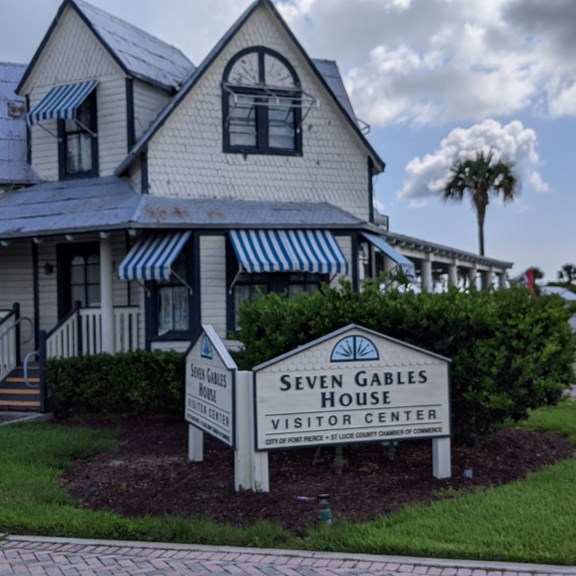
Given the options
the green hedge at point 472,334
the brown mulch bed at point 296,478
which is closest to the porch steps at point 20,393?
the brown mulch bed at point 296,478

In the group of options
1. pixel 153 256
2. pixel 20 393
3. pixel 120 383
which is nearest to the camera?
pixel 120 383

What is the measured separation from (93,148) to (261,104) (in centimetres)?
350

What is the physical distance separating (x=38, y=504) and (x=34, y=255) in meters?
9.05

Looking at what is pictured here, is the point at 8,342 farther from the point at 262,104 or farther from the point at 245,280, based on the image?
the point at 262,104

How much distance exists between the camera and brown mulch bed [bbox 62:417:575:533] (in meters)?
6.43

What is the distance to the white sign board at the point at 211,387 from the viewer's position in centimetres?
708

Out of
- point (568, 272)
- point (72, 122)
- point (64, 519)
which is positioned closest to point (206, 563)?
point (64, 519)

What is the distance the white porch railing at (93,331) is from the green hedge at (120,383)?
4.91 feet

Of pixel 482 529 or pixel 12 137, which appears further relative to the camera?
pixel 12 137

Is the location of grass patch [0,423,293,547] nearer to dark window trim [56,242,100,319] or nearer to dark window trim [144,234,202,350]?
dark window trim [144,234,202,350]

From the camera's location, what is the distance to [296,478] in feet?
24.7

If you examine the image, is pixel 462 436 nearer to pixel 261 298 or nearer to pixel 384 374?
pixel 384 374

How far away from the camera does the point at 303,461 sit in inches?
325

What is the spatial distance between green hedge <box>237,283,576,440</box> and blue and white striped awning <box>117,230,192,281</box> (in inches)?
159
